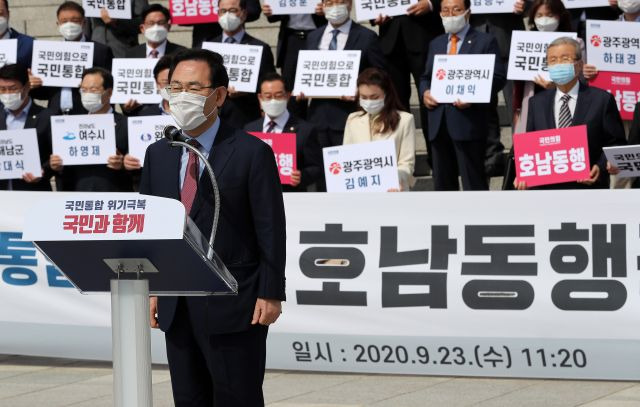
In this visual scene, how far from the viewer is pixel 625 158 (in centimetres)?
941

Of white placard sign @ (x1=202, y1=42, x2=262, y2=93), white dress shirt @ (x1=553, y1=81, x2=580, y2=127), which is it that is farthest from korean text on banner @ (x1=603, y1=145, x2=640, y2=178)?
white placard sign @ (x1=202, y1=42, x2=262, y2=93)

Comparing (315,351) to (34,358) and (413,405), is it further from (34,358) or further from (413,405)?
(34,358)

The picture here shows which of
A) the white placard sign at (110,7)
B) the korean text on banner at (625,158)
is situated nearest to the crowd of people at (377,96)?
the white placard sign at (110,7)

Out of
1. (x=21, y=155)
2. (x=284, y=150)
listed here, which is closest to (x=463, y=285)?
(x=284, y=150)

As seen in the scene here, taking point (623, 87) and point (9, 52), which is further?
point (9, 52)

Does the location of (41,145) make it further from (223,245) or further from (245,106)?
(223,245)

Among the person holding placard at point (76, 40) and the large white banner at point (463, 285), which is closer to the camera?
the large white banner at point (463, 285)

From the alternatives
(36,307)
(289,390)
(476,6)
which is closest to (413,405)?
(289,390)

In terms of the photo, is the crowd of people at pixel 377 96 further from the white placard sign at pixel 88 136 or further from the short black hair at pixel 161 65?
the white placard sign at pixel 88 136

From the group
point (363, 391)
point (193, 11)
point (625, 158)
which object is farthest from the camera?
point (193, 11)

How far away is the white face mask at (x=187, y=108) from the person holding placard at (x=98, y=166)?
6.44 metres

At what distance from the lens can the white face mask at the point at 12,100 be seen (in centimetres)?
1202

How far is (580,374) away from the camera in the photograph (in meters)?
8.39

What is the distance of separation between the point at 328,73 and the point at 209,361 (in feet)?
22.0
